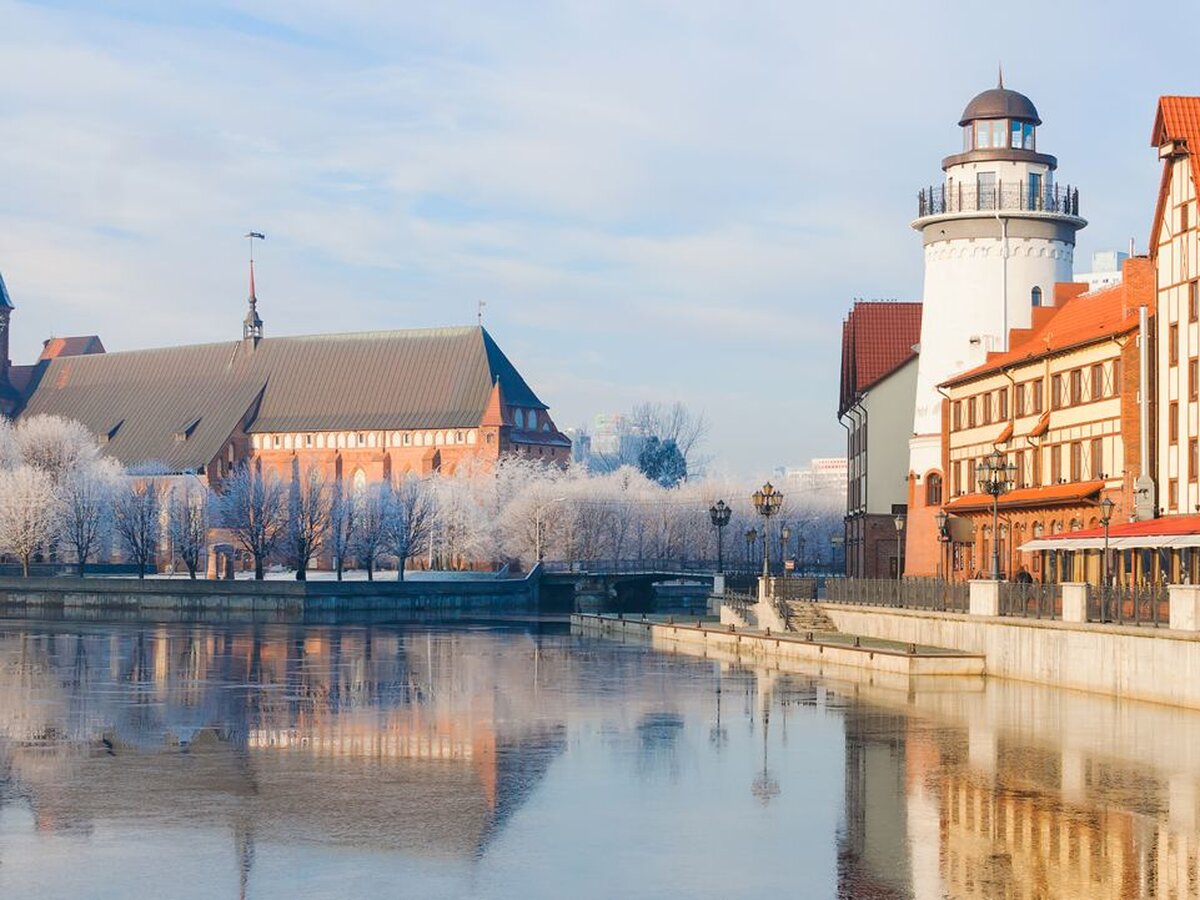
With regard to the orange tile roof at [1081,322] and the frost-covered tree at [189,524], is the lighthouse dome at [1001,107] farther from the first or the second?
the frost-covered tree at [189,524]

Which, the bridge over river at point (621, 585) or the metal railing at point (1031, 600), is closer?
the metal railing at point (1031, 600)

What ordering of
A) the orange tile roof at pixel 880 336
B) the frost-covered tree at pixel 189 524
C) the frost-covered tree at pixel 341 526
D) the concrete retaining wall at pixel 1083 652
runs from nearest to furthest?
1. the concrete retaining wall at pixel 1083 652
2. the orange tile roof at pixel 880 336
3. the frost-covered tree at pixel 189 524
4. the frost-covered tree at pixel 341 526

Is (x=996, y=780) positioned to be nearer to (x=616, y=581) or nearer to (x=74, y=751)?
(x=74, y=751)

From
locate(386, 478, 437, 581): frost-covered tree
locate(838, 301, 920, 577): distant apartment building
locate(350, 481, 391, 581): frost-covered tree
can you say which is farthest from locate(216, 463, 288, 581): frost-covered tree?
locate(838, 301, 920, 577): distant apartment building

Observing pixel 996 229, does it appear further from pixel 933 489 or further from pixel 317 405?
pixel 317 405

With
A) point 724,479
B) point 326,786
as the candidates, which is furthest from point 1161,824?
point 724,479

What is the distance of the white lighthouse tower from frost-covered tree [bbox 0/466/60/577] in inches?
2730

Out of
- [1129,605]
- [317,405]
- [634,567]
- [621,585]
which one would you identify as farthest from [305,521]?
[1129,605]

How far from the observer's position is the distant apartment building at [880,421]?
81688 millimetres

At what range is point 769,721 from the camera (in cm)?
3397

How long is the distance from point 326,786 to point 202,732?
7.54 m

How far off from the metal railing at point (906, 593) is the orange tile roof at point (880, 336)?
20607 mm

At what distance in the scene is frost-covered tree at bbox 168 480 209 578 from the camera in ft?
390

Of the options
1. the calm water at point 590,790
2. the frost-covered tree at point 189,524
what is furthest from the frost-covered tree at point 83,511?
the calm water at point 590,790
